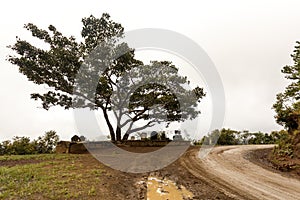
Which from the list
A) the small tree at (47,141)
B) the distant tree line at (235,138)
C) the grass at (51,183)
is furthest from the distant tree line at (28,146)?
the distant tree line at (235,138)

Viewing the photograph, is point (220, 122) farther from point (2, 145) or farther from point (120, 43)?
point (2, 145)

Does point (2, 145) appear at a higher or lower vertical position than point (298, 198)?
higher

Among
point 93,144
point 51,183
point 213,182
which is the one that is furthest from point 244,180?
point 93,144

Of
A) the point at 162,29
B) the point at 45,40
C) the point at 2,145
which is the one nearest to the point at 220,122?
the point at 162,29

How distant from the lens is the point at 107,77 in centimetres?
2347

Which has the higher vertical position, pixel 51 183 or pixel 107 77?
pixel 107 77

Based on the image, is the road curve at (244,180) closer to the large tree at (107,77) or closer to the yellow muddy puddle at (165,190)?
the yellow muddy puddle at (165,190)

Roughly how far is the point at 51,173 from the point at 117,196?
451 cm

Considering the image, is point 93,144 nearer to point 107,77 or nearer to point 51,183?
point 107,77

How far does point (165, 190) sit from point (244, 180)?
4.02 metres

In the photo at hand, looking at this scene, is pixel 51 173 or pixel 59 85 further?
pixel 59 85

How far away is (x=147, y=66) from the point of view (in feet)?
82.1

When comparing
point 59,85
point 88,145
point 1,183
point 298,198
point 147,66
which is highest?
point 147,66

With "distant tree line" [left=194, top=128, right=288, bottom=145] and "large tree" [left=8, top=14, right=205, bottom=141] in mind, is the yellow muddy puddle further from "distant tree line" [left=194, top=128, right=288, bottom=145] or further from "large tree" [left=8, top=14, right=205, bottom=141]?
"distant tree line" [left=194, top=128, right=288, bottom=145]
